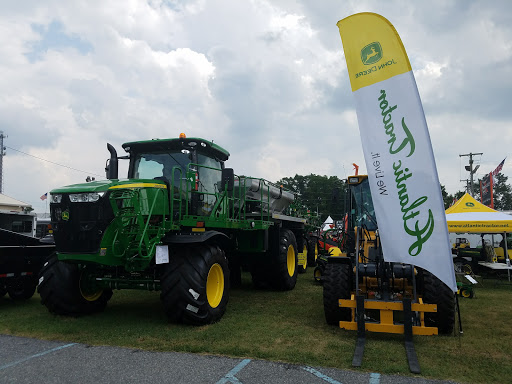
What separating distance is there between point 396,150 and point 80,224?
439 cm

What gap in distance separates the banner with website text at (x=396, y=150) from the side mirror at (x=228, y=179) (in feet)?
7.82

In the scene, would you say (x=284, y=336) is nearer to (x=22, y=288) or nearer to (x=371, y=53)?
(x=371, y=53)

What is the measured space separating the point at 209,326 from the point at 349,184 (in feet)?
11.6

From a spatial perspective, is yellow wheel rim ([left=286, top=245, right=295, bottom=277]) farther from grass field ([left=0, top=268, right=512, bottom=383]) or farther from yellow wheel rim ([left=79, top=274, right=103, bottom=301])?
yellow wheel rim ([left=79, top=274, right=103, bottom=301])

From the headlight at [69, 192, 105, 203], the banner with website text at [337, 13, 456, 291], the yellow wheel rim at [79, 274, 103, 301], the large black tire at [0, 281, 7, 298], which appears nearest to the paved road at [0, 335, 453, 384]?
the banner with website text at [337, 13, 456, 291]

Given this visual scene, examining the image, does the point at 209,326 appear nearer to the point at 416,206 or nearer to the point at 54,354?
the point at 54,354

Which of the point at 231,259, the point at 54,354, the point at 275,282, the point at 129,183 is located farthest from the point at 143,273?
the point at 275,282

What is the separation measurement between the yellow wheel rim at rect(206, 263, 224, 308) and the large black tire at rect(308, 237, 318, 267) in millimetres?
8486

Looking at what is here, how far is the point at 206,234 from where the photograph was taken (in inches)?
231

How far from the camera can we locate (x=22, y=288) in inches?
302

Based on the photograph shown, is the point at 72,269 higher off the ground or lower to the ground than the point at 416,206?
lower

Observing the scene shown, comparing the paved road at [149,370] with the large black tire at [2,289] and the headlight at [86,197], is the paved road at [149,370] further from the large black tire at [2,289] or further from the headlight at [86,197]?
the large black tire at [2,289]

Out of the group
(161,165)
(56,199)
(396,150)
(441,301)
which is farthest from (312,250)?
(56,199)

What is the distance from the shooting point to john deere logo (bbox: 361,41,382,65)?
4820 millimetres
